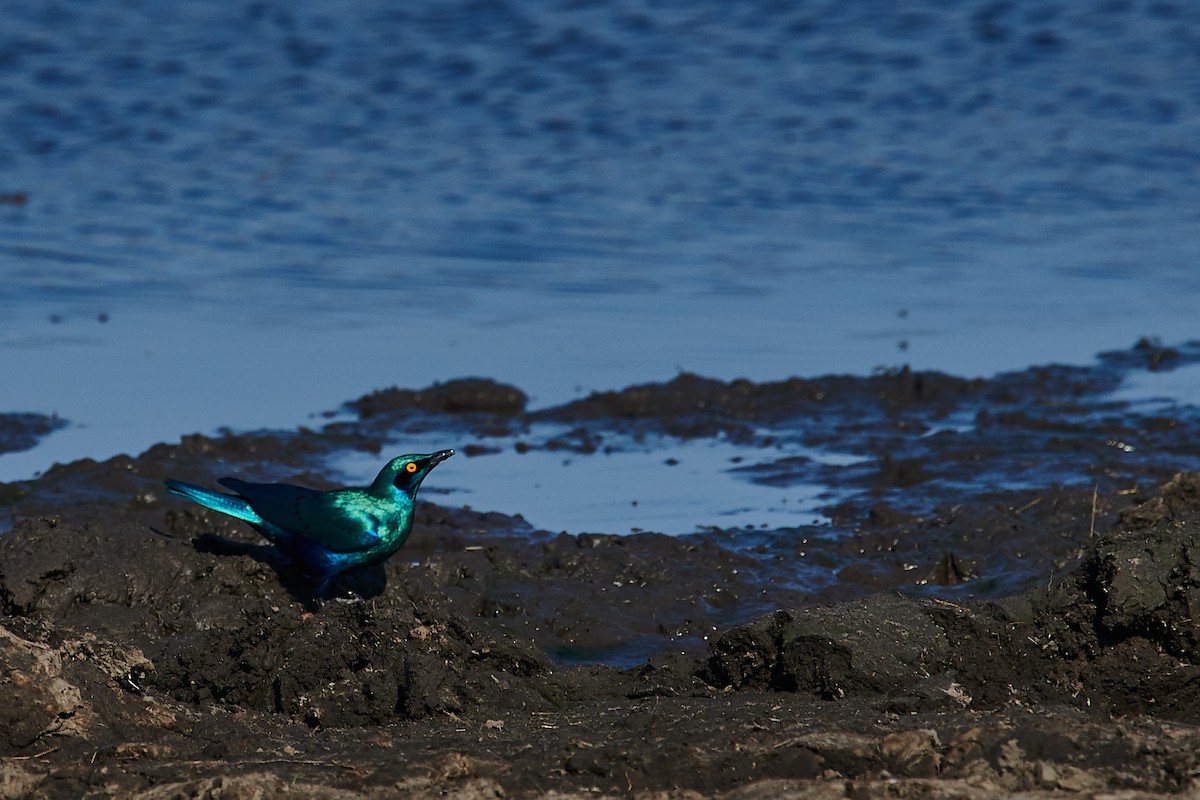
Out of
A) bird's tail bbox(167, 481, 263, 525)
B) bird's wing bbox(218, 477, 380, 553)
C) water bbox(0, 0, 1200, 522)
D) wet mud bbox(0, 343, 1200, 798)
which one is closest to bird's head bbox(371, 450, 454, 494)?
bird's wing bbox(218, 477, 380, 553)

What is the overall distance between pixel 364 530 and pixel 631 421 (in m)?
3.35

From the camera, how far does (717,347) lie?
11.0 meters

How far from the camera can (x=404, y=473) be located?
259 inches

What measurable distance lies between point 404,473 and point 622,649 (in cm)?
101

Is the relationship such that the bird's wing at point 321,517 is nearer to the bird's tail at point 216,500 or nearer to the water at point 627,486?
the bird's tail at point 216,500

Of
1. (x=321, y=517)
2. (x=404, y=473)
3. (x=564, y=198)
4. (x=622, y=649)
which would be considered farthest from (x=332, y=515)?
(x=564, y=198)

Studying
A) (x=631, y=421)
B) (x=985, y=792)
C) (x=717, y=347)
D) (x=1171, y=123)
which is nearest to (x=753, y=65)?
(x=1171, y=123)

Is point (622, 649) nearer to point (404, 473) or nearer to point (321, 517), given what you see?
point (404, 473)

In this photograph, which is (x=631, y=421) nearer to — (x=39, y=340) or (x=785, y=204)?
(x=39, y=340)

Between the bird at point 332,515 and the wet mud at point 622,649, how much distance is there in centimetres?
15

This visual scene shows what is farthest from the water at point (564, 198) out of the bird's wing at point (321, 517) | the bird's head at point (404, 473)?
the bird's wing at point (321, 517)

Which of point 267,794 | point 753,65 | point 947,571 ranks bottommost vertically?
point 947,571

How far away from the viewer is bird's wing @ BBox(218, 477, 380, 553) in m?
6.42

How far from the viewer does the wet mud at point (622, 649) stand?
443 centimetres
